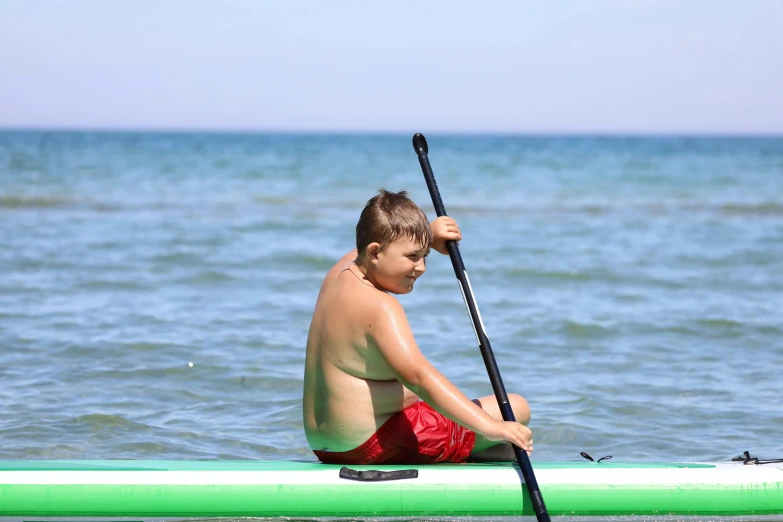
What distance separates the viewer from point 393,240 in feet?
8.92

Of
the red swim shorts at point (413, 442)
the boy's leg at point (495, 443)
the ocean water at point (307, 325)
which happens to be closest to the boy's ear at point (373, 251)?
the red swim shorts at point (413, 442)

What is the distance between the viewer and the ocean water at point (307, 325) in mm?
4242

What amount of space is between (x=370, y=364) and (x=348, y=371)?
0.24 ft

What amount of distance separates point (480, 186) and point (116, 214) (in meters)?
8.98

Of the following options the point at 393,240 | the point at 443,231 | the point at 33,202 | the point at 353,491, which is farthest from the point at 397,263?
the point at 33,202

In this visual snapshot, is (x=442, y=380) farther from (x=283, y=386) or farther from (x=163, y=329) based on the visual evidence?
(x=163, y=329)

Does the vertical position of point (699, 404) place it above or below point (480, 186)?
below

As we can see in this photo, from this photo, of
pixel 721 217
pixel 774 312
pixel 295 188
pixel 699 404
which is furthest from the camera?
pixel 295 188

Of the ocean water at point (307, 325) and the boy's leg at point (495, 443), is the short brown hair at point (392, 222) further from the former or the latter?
the ocean water at point (307, 325)

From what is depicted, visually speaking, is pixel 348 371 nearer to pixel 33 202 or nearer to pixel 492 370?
pixel 492 370

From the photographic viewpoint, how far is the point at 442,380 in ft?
8.70

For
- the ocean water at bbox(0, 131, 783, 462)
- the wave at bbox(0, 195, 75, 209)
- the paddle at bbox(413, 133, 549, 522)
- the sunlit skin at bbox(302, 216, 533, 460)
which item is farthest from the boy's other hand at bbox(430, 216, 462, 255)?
the wave at bbox(0, 195, 75, 209)

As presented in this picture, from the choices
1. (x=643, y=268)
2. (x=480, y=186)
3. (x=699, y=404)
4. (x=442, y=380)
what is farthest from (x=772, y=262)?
(x=480, y=186)

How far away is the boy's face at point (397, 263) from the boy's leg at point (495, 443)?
1.66ft
